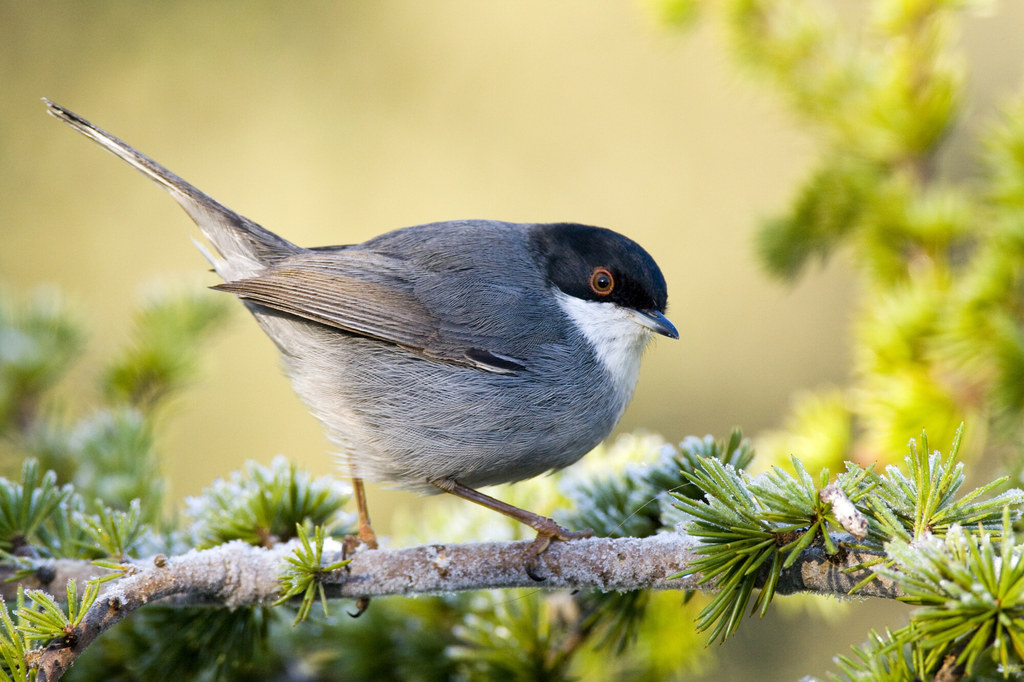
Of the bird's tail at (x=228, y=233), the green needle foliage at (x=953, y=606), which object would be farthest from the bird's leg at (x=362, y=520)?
the green needle foliage at (x=953, y=606)

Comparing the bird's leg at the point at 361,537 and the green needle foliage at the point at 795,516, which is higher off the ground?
the green needle foliage at the point at 795,516

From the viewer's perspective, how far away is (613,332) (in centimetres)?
291

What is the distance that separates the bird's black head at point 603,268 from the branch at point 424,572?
1198mm

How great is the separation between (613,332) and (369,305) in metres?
0.86

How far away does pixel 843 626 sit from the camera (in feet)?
16.3

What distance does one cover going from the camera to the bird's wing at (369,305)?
9.00 feet

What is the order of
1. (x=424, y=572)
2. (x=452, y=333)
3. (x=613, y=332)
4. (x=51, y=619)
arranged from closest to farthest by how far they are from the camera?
(x=51, y=619) < (x=424, y=572) < (x=452, y=333) < (x=613, y=332)

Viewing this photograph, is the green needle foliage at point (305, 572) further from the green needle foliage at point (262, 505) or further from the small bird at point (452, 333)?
the small bird at point (452, 333)

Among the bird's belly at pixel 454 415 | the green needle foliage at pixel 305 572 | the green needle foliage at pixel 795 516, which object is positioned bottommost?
the green needle foliage at pixel 305 572

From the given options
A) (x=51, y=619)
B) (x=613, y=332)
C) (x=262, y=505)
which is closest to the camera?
(x=51, y=619)

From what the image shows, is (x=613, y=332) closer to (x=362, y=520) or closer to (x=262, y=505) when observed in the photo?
(x=362, y=520)

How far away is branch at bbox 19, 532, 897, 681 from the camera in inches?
62.8

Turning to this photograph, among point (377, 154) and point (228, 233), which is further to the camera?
point (377, 154)

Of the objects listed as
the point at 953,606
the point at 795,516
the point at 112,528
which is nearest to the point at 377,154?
the point at 112,528
